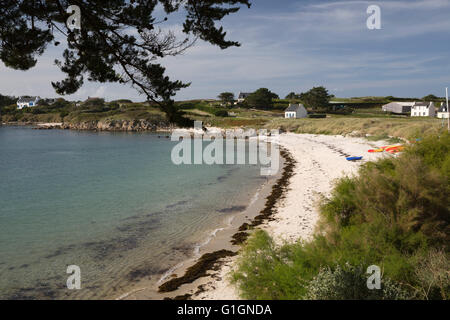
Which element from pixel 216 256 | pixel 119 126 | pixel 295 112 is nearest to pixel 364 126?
pixel 295 112

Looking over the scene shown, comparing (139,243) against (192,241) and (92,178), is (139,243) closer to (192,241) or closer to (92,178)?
(192,241)

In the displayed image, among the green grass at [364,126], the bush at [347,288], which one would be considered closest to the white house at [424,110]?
the green grass at [364,126]

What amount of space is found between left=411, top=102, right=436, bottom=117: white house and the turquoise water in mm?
66770

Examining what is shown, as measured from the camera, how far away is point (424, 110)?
75625 mm

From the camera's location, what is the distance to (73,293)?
7.82m

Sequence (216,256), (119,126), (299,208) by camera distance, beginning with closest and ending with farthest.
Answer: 1. (216,256)
2. (299,208)
3. (119,126)

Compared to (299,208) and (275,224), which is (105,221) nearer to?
(275,224)

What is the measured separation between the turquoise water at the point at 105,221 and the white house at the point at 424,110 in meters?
66.8

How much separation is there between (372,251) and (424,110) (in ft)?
278

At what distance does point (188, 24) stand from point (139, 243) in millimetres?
7682

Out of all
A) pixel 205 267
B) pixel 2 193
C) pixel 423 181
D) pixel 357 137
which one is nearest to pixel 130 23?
pixel 205 267

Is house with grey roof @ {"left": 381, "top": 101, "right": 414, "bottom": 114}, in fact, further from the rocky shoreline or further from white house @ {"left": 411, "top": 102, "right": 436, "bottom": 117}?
the rocky shoreline

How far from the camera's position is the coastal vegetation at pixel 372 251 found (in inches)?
192

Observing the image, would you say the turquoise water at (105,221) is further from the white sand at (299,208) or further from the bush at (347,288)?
the bush at (347,288)
